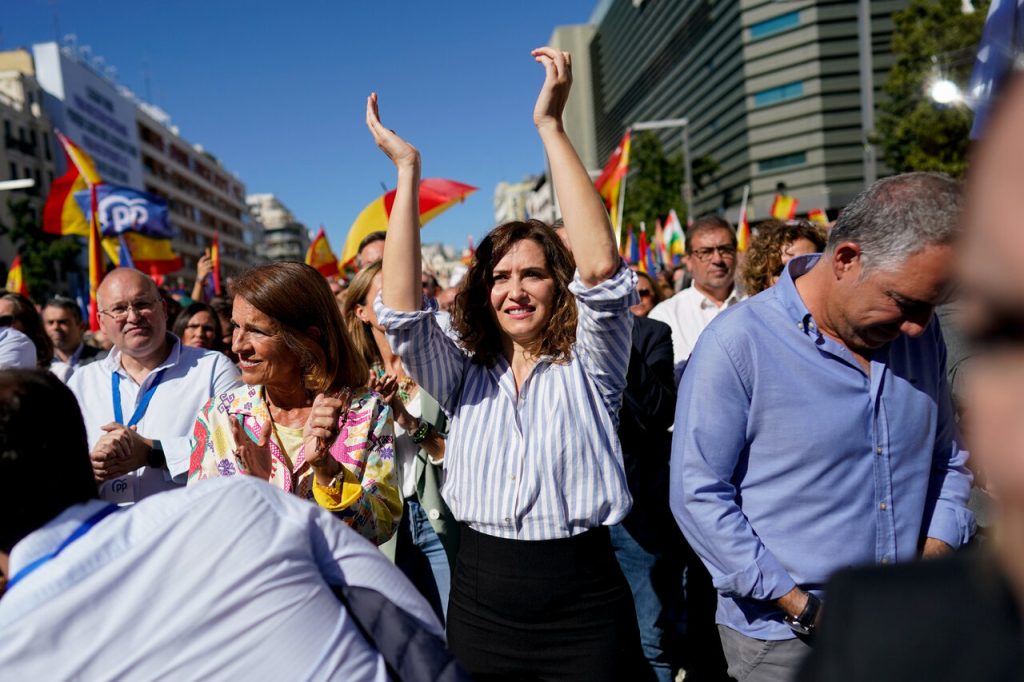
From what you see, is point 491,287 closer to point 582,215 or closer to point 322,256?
point 582,215

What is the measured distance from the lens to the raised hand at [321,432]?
2.31m

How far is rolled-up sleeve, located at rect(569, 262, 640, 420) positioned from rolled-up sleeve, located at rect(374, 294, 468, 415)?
17.0 inches

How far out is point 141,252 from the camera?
1149 cm

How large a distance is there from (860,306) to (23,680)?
2040 millimetres

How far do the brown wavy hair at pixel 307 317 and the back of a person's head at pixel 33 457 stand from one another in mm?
1427

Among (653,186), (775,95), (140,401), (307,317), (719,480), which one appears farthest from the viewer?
(775,95)

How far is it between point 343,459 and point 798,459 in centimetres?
146

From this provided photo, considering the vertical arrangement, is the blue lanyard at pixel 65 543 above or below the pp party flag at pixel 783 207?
below

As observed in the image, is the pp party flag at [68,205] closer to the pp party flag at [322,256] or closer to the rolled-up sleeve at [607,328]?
the pp party flag at [322,256]

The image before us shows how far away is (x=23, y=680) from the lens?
48.8 inches

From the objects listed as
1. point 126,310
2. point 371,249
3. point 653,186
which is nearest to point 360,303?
point 126,310

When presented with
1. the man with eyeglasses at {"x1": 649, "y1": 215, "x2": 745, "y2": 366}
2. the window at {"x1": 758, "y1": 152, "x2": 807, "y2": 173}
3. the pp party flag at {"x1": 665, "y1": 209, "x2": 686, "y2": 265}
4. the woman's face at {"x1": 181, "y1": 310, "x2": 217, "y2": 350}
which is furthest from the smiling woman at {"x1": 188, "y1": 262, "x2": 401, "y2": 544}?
the window at {"x1": 758, "y1": 152, "x2": 807, "y2": 173}

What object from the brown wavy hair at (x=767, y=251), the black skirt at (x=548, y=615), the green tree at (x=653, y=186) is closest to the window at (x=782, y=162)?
the green tree at (x=653, y=186)

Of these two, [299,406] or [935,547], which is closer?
[935,547]
